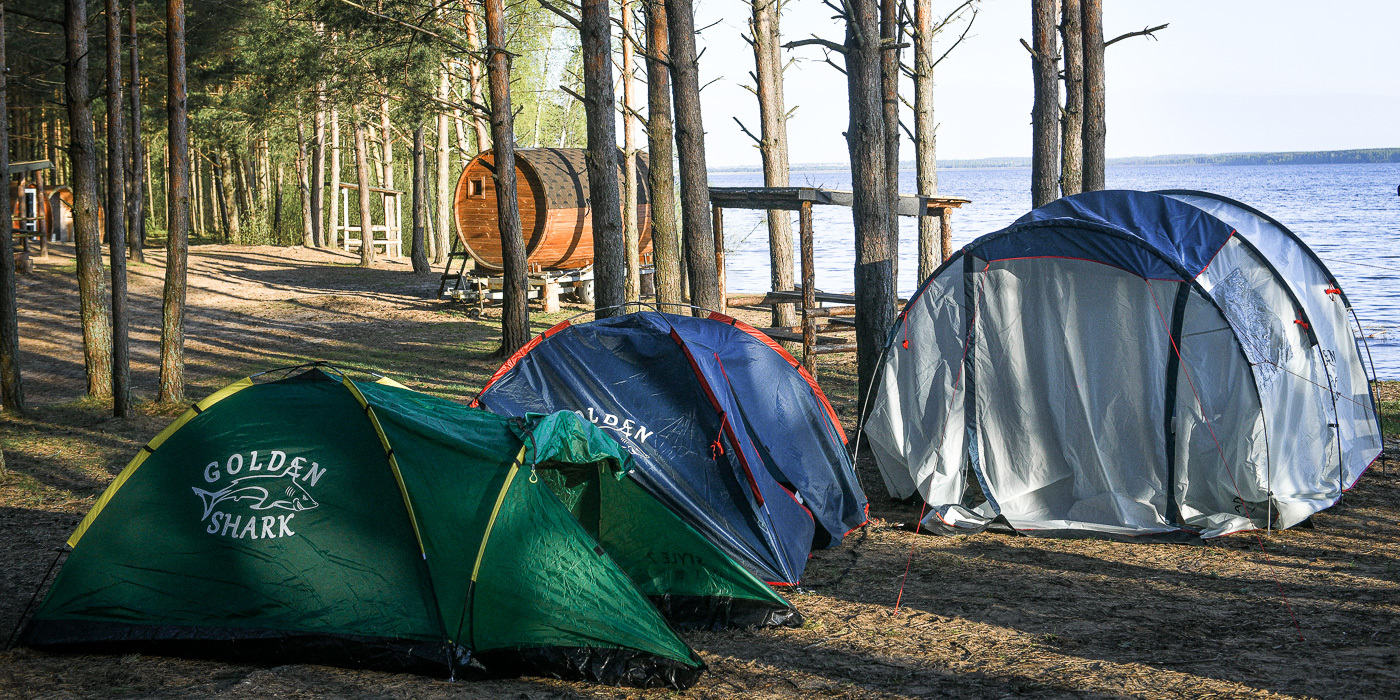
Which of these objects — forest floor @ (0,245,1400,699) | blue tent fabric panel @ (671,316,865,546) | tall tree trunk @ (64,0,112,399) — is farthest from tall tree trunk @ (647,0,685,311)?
tall tree trunk @ (64,0,112,399)

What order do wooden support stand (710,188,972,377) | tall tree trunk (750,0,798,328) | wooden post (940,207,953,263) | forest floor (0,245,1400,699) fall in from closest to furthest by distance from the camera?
forest floor (0,245,1400,699), wooden support stand (710,188,972,377), wooden post (940,207,953,263), tall tree trunk (750,0,798,328)

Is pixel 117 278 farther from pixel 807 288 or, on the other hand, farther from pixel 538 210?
pixel 538 210

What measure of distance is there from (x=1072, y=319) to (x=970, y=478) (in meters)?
1.61

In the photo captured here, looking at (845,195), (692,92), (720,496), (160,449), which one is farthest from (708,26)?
Answer: (160,449)

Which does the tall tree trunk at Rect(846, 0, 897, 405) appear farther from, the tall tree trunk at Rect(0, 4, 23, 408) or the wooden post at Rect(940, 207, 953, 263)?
the tall tree trunk at Rect(0, 4, 23, 408)

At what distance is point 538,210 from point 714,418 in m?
13.4

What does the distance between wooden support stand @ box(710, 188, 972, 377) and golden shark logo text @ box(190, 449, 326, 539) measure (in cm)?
584

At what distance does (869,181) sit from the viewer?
9156mm

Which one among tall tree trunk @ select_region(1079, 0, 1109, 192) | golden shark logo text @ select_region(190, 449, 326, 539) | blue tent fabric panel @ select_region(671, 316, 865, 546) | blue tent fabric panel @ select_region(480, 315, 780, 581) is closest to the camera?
golden shark logo text @ select_region(190, 449, 326, 539)

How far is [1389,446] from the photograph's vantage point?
28.8 ft

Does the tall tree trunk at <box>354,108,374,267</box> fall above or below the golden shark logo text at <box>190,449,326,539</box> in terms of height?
above

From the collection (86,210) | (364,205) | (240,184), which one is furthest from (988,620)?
(240,184)

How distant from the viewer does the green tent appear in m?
4.64

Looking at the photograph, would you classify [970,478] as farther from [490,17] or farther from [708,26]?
[490,17]
